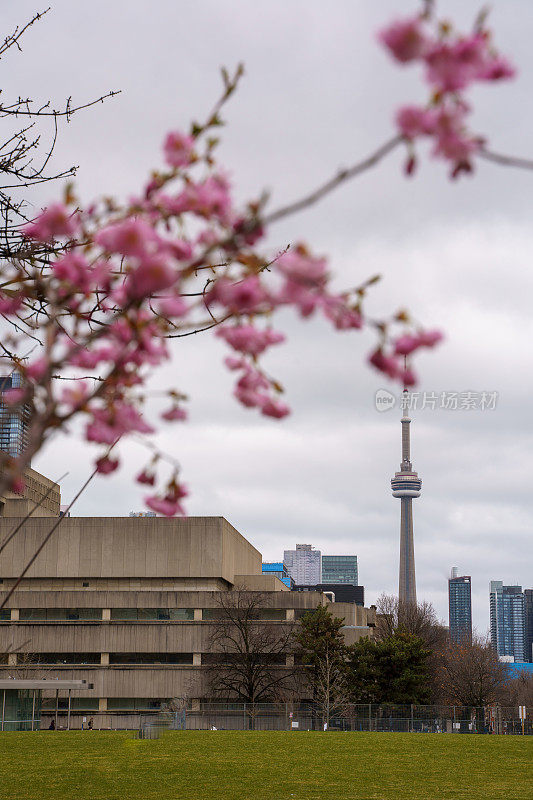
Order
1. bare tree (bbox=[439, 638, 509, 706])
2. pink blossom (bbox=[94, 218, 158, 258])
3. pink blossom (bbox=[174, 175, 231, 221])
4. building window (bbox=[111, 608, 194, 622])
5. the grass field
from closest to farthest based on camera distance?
pink blossom (bbox=[94, 218, 158, 258])
pink blossom (bbox=[174, 175, 231, 221])
the grass field
building window (bbox=[111, 608, 194, 622])
bare tree (bbox=[439, 638, 509, 706])

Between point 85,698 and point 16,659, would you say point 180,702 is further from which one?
point 16,659

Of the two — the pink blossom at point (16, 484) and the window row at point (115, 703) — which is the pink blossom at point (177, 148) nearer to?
the pink blossom at point (16, 484)

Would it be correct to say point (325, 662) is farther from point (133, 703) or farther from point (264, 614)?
point (133, 703)

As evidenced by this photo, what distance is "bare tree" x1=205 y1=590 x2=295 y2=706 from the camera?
232ft

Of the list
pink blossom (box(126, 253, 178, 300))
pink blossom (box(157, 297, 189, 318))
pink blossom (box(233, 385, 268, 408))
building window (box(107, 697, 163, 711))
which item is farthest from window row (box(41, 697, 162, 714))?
pink blossom (box(126, 253, 178, 300))

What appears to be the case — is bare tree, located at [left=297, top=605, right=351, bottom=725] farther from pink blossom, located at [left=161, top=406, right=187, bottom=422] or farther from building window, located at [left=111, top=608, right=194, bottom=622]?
pink blossom, located at [left=161, top=406, right=187, bottom=422]

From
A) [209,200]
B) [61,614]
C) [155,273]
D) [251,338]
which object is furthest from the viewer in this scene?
[61,614]

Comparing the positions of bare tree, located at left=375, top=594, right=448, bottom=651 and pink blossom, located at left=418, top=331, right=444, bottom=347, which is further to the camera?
bare tree, located at left=375, top=594, right=448, bottom=651

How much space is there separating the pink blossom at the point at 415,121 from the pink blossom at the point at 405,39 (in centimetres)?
15

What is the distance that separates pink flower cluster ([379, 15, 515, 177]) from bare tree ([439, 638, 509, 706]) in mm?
82745

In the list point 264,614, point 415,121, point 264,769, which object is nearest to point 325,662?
point 264,614

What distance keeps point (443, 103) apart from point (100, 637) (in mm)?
76658

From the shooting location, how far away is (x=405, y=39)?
7.65 feet

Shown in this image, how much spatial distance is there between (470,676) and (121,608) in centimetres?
3056
